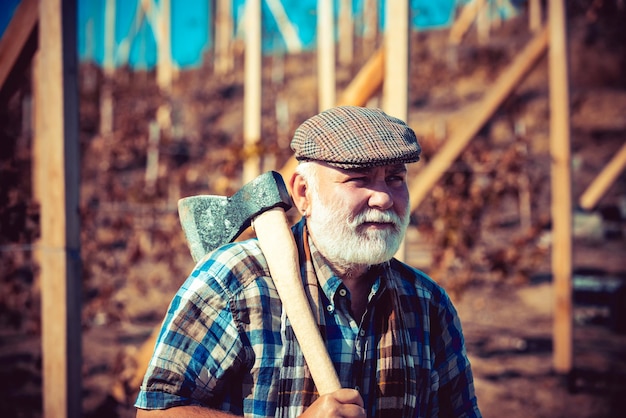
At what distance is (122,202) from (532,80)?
45.9ft

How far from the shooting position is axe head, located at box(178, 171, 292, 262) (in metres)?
1.72

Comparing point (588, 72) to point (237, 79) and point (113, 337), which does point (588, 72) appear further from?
point (113, 337)

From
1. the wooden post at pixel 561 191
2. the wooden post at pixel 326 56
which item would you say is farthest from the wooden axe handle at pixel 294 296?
the wooden post at pixel 561 191

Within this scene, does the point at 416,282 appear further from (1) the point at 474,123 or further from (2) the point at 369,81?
(1) the point at 474,123

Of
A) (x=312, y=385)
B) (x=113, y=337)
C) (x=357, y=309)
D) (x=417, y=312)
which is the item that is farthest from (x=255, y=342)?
(x=113, y=337)

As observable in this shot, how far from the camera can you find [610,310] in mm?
6121

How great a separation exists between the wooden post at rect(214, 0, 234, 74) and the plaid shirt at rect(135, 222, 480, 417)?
62.0 ft

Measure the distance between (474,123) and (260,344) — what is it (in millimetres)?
2838

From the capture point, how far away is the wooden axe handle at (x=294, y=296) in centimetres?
151

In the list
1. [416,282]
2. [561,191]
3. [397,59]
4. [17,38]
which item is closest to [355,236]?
[416,282]

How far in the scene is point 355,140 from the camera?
5.19 ft

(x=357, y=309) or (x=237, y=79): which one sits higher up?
(x=237, y=79)

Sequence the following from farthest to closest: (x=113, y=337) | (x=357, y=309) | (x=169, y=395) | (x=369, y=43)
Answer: (x=369, y=43) → (x=113, y=337) → (x=357, y=309) → (x=169, y=395)

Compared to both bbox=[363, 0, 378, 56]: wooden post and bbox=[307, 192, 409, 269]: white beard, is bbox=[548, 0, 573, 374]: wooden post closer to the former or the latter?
bbox=[307, 192, 409, 269]: white beard
